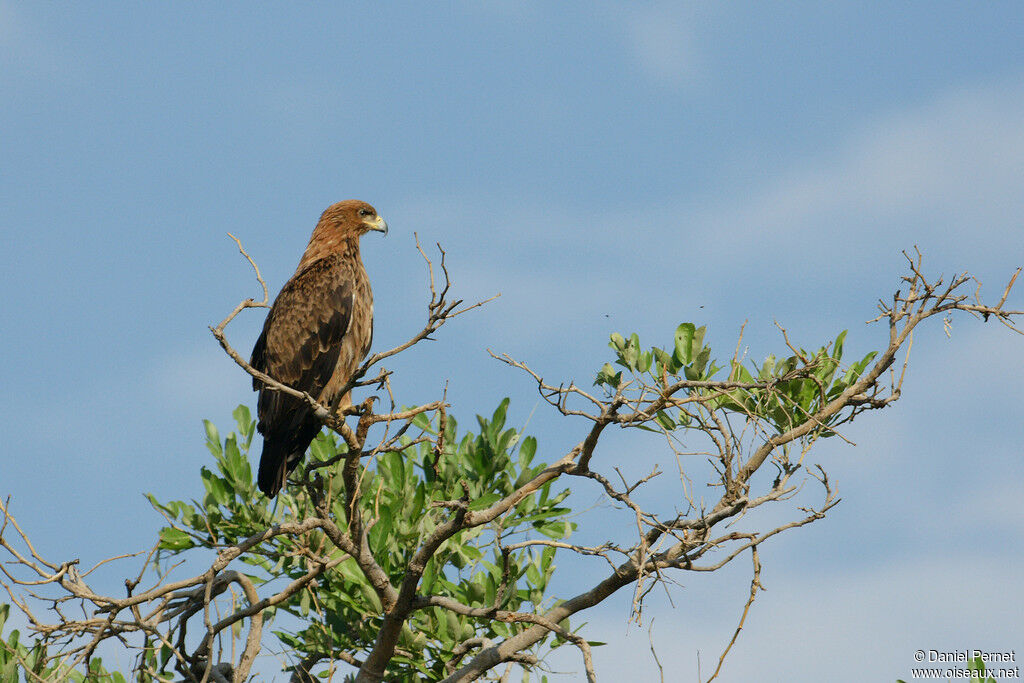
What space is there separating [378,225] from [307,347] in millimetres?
1451

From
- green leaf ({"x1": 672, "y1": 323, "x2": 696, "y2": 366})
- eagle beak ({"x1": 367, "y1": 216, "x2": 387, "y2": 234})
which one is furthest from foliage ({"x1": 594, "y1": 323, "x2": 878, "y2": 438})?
eagle beak ({"x1": 367, "y1": 216, "x2": 387, "y2": 234})

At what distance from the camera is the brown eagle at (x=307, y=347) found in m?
5.90

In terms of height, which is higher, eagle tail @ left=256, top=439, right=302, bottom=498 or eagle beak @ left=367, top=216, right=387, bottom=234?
eagle beak @ left=367, top=216, right=387, bottom=234

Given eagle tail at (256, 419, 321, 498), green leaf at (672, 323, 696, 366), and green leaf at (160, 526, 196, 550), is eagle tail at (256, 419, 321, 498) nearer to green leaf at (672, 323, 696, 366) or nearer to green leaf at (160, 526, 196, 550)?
green leaf at (160, 526, 196, 550)

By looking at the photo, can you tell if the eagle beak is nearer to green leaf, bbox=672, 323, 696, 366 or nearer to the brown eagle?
the brown eagle

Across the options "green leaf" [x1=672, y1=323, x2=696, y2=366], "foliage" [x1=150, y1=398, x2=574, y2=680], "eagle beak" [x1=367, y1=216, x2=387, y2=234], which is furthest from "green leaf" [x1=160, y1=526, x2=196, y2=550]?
"green leaf" [x1=672, y1=323, x2=696, y2=366]

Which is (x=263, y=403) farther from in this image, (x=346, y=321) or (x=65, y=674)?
(x=65, y=674)

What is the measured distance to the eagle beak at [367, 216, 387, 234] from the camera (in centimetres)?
733

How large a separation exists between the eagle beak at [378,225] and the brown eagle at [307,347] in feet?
1.86

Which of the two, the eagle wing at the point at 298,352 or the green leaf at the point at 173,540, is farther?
the green leaf at the point at 173,540

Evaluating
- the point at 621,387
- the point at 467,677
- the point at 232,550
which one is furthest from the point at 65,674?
the point at 621,387

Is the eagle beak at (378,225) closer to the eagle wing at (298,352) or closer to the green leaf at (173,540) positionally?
the eagle wing at (298,352)

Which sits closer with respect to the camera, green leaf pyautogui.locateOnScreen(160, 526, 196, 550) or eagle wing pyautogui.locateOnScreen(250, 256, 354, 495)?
eagle wing pyautogui.locateOnScreen(250, 256, 354, 495)

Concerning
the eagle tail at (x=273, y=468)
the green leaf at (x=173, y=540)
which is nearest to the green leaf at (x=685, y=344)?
the eagle tail at (x=273, y=468)
